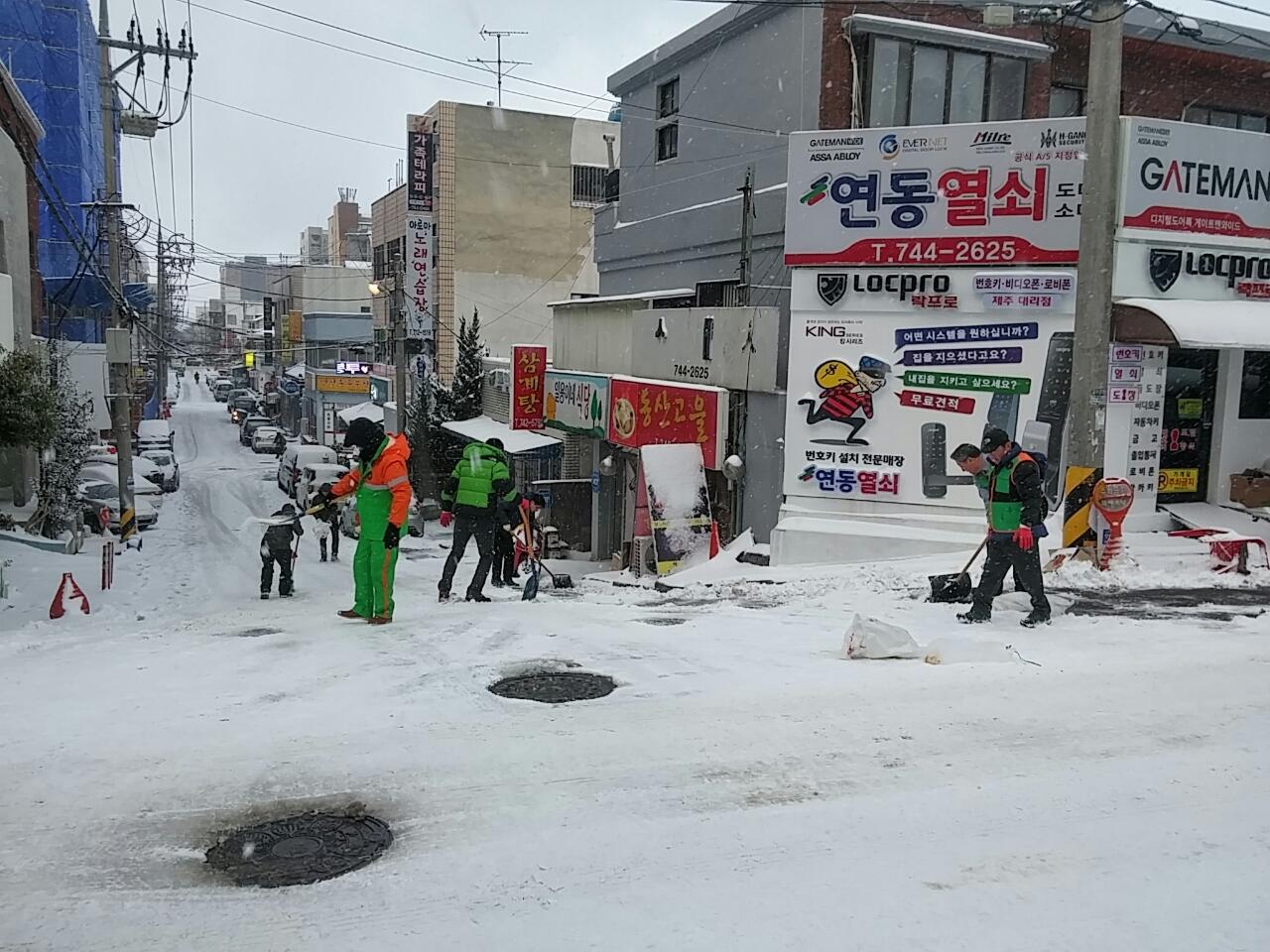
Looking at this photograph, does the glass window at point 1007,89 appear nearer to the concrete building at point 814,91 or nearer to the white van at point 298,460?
the concrete building at point 814,91

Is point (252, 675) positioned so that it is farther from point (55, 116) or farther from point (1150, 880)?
point (55, 116)

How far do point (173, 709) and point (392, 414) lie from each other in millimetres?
33411

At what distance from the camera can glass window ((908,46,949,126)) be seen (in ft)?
52.2

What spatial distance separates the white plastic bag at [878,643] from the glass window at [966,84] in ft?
39.5

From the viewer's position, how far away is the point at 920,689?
595cm

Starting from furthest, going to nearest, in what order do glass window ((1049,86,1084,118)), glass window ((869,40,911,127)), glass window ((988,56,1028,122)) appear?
1. glass window ((1049,86,1084,118))
2. glass window ((988,56,1028,122))
3. glass window ((869,40,911,127))

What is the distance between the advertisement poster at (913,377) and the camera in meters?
12.0

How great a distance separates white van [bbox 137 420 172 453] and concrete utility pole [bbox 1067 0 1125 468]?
3780cm

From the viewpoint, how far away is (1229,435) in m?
12.4

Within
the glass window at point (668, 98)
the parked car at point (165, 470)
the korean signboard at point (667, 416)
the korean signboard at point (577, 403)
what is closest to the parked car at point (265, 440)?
the parked car at point (165, 470)

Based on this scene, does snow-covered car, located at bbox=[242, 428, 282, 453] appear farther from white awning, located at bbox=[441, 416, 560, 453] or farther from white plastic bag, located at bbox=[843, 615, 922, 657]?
white plastic bag, located at bbox=[843, 615, 922, 657]

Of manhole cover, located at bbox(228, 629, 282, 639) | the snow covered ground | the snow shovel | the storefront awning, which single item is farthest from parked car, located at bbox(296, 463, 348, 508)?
the snow shovel

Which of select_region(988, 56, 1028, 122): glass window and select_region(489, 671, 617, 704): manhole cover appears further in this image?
select_region(988, 56, 1028, 122): glass window

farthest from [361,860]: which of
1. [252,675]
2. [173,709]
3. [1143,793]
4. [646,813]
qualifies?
[1143,793]
